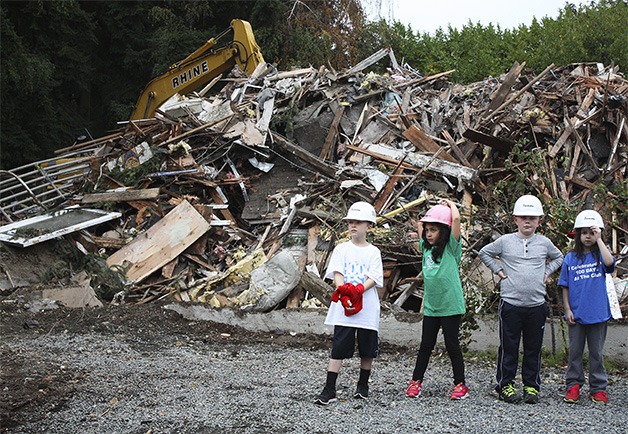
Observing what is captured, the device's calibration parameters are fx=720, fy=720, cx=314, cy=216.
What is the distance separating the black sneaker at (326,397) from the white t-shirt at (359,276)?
20.0 inches

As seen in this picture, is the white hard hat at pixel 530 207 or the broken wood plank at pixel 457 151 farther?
the broken wood plank at pixel 457 151

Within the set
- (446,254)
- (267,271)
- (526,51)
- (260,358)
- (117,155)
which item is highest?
(526,51)

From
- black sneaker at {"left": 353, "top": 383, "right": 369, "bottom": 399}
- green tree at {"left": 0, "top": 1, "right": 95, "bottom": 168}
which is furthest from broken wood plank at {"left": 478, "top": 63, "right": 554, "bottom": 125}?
Result: green tree at {"left": 0, "top": 1, "right": 95, "bottom": 168}

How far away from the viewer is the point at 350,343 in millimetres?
5461

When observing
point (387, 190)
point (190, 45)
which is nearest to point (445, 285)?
point (387, 190)

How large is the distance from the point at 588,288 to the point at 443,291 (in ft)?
3.84

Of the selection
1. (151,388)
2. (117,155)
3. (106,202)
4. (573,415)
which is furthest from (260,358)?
(117,155)

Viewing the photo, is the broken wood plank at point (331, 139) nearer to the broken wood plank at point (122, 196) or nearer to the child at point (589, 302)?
Result: the broken wood plank at point (122, 196)

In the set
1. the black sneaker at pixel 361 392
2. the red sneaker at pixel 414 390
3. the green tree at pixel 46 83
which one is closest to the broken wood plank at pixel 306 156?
the red sneaker at pixel 414 390

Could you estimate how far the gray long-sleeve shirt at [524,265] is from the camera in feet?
18.4

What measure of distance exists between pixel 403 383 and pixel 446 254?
1.36 meters

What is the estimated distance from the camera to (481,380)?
Answer: 6473 millimetres

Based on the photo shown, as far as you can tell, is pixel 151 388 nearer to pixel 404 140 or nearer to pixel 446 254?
pixel 446 254

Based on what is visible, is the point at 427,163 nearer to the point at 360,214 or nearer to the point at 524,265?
the point at 524,265
